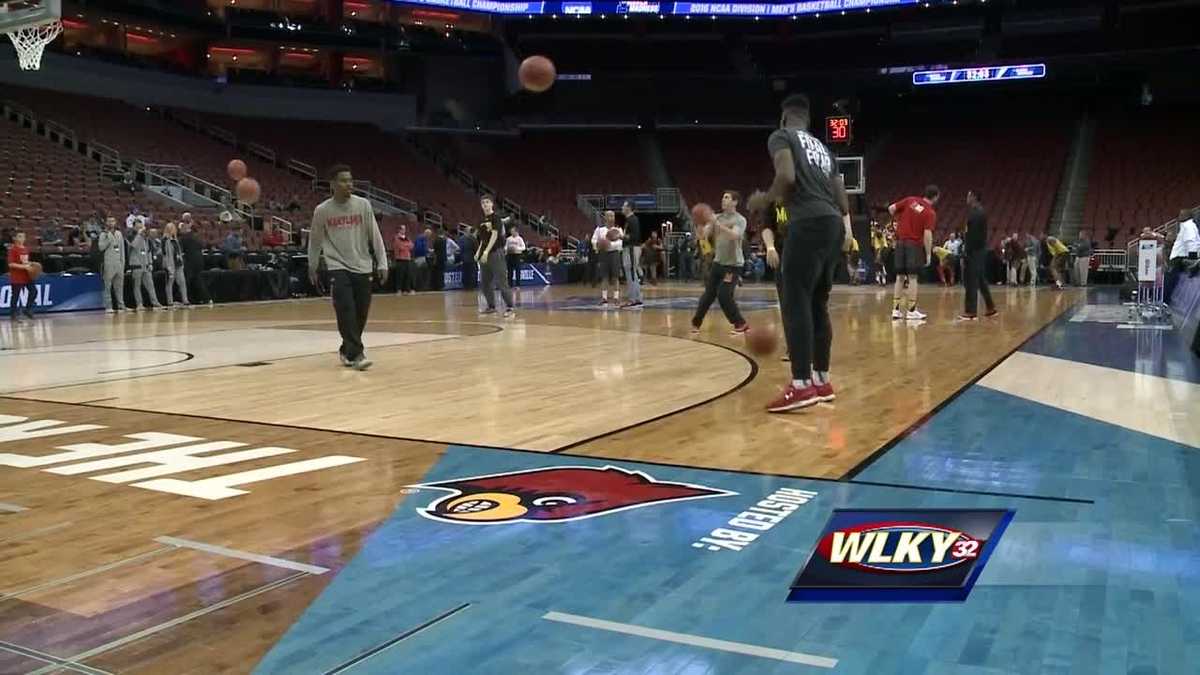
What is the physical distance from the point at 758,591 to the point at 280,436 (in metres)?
3.24

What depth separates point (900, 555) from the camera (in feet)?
10.2

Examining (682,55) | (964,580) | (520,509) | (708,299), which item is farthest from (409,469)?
(682,55)

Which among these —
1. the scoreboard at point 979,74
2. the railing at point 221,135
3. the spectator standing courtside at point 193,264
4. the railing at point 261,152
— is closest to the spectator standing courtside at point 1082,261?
the scoreboard at point 979,74

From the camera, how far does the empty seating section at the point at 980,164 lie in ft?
110

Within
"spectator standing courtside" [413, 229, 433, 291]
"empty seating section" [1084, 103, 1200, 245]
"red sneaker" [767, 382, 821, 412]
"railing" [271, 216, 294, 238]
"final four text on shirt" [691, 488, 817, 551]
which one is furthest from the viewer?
"empty seating section" [1084, 103, 1200, 245]

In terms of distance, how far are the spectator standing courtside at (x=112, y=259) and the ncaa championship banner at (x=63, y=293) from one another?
2.87 ft

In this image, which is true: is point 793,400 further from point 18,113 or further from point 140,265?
point 18,113

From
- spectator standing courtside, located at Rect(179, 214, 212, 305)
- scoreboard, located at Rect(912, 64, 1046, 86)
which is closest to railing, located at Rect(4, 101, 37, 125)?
spectator standing courtside, located at Rect(179, 214, 212, 305)

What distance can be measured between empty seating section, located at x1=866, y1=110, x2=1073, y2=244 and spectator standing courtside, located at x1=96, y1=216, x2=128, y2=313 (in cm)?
2440

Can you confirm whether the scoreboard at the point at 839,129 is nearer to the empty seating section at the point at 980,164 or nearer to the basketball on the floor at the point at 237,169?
the empty seating section at the point at 980,164

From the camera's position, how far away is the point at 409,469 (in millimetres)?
4414

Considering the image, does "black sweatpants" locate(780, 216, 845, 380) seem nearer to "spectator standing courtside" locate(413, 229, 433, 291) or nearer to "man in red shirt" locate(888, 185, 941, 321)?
"man in red shirt" locate(888, 185, 941, 321)

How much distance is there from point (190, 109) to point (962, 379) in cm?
3287

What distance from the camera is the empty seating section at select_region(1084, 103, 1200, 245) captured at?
101ft
